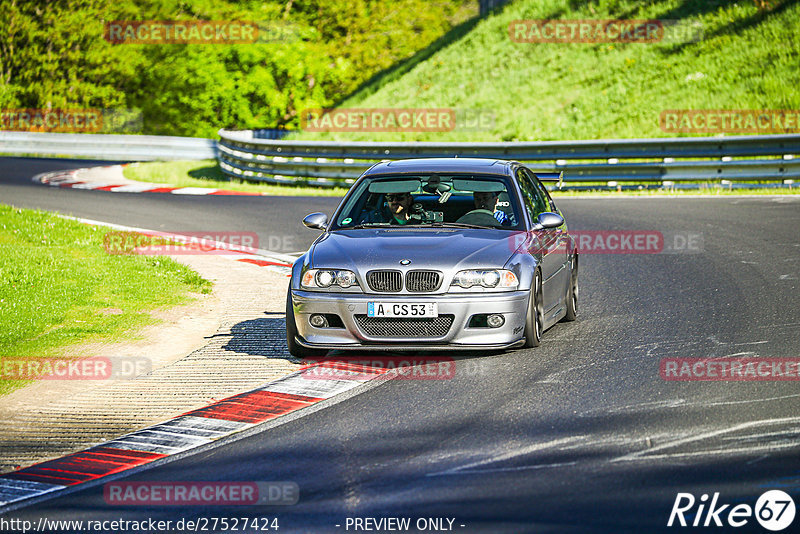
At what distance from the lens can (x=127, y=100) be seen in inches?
2514

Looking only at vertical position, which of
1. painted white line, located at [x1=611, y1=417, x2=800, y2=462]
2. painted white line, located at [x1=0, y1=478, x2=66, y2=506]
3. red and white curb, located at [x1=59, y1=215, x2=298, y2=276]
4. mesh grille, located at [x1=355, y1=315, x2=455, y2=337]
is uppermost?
mesh grille, located at [x1=355, y1=315, x2=455, y2=337]

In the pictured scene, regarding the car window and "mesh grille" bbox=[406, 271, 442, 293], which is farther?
the car window

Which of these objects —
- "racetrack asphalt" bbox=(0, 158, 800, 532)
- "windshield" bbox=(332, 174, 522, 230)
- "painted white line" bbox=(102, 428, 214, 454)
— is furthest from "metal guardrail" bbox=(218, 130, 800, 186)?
"painted white line" bbox=(102, 428, 214, 454)

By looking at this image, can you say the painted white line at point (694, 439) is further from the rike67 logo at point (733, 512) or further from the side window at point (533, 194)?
the side window at point (533, 194)

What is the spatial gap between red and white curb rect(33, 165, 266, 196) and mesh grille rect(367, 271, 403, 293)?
629 inches

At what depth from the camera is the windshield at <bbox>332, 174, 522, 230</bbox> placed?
954 centimetres

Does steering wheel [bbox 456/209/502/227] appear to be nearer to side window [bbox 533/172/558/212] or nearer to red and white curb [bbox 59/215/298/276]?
side window [bbox 533/172/558/212]

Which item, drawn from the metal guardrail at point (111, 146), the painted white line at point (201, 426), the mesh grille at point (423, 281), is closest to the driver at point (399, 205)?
the mesh grille at point (423, 281)

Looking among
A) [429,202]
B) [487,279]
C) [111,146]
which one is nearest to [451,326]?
[487,279]

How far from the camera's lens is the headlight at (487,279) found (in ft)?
27.5

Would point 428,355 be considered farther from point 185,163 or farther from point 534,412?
point 185,163

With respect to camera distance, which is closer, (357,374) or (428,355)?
(357,374)

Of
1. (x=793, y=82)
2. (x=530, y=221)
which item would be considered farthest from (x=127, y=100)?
(x=530, y=221)

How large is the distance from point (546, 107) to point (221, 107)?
67.8ft
